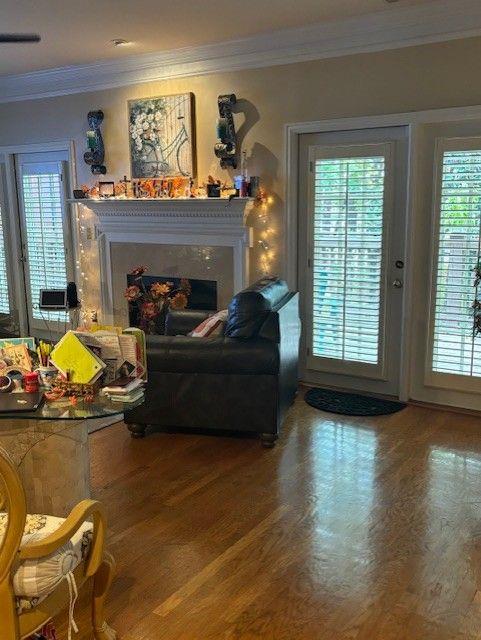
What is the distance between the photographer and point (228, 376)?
3.81 metres

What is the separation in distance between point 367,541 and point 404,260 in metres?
2.43

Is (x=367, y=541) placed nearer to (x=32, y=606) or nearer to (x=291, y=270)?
(x=32, y=606)

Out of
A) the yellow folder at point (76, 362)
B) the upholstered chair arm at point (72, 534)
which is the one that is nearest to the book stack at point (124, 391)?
the yellow folder at point (76, 362)

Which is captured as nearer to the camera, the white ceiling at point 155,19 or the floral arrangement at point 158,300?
the white ceiling at point 155,19

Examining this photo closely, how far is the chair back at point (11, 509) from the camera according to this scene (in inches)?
63.4

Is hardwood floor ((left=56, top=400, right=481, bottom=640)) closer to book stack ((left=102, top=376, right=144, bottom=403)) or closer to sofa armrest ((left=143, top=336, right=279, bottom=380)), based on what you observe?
sofa armrest ((left=143, top=336, right=279, bottom=380))

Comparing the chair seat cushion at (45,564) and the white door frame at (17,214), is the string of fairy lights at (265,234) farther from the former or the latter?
the chair seat cushion at (45,564)

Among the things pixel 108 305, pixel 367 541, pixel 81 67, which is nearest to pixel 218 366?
pixel 367 541

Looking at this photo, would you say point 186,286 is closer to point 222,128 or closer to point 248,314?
point 222,128

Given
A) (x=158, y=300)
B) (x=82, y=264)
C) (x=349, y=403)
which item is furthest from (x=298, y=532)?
(x=82, y=264)

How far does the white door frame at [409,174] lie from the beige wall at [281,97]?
2.5 inches

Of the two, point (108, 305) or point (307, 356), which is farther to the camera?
point (108, 305)

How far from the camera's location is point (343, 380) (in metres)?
5.11

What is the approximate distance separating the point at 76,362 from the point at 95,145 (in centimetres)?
438
